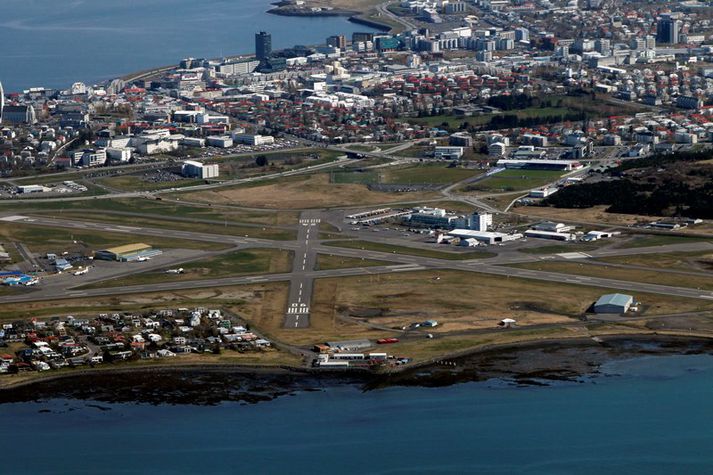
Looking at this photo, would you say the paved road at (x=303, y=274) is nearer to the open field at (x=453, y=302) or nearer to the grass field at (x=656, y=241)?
the open field at (x=453, y=302)

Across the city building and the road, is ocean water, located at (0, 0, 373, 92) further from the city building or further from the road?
the road

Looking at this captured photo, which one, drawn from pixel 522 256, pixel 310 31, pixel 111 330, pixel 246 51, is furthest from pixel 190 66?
pixel 111 330

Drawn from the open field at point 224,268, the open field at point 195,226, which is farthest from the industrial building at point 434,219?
the open field at point 224,268

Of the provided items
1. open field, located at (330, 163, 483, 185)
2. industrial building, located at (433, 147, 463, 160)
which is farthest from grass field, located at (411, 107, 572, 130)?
open field, located at (330, 163, 483, 185)

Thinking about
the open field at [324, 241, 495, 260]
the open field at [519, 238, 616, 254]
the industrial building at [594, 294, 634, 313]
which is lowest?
the open field at [324, 241, 495, 260]

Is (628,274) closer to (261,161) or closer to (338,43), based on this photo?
(261,161)

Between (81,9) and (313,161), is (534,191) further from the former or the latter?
(81,9)

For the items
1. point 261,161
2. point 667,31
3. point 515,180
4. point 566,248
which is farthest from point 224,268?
point 667,31

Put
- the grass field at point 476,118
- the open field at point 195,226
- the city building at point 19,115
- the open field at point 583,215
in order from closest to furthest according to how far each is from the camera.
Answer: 1. the open field at point 195,226
2. the open field at point 583,215
3. the grass field at point 476,118
4. the city building at point 19,115
